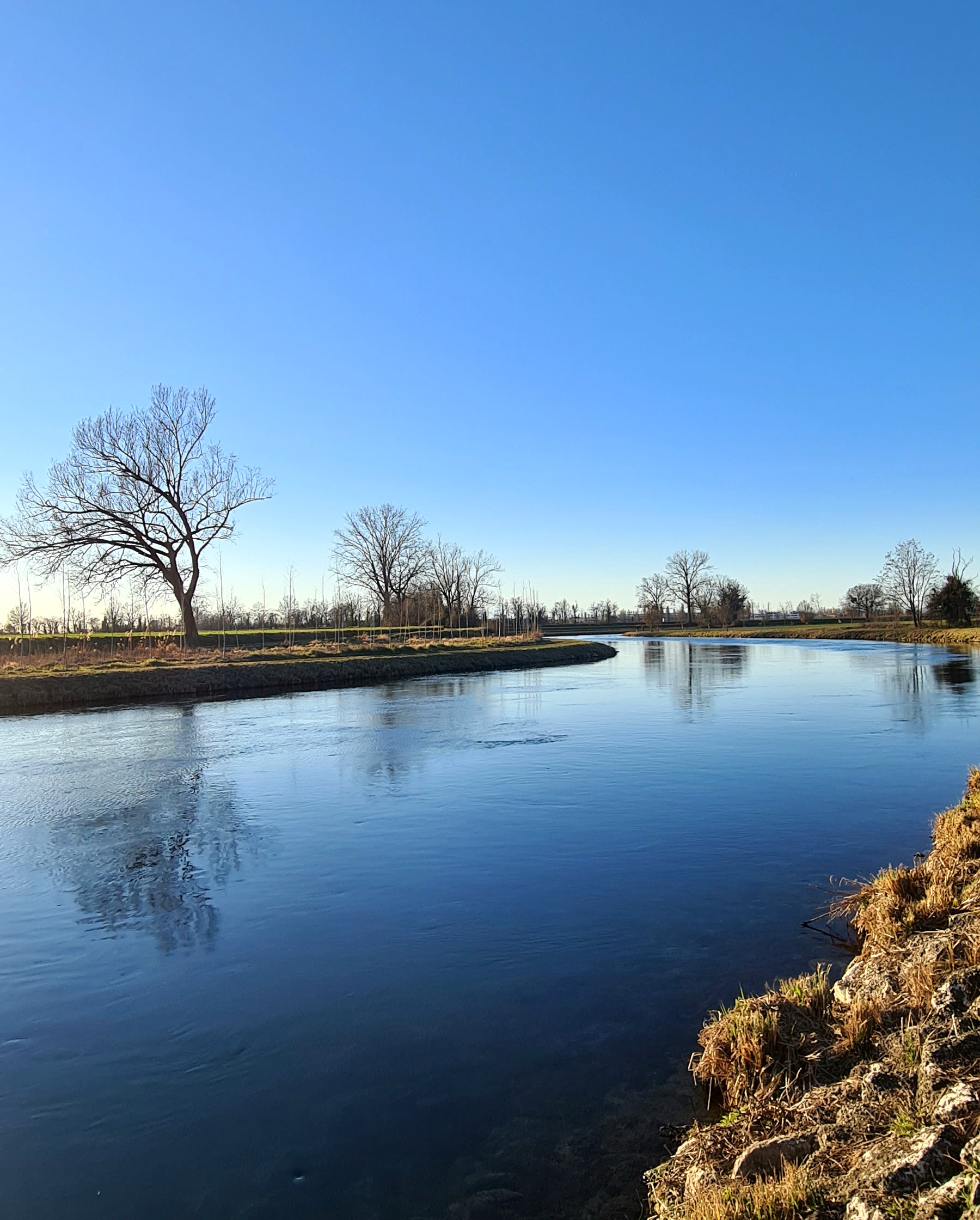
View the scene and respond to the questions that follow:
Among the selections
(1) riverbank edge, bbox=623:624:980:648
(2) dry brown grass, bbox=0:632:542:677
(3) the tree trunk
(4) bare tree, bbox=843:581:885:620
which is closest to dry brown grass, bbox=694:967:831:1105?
(2) dry brown grass, bbox=0:632:542:677

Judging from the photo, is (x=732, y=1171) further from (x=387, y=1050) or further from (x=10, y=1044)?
(x=10, y=1044)

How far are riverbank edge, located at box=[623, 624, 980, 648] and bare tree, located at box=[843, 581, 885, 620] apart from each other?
11.0 m

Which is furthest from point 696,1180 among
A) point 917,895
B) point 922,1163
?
point 917,895

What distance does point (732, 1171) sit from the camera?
2.89m

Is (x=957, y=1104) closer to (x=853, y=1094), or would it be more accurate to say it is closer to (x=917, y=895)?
(x=853, y=1094)

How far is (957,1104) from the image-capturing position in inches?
110

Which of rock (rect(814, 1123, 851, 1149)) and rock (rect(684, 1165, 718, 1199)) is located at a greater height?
rock (rect(814, 1123, 851, 1149))

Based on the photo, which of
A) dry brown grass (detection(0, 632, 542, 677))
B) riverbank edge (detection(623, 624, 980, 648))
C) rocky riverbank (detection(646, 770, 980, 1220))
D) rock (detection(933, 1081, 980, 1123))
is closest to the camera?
rocky riverbank (detection(646, 770, 980, 1220))

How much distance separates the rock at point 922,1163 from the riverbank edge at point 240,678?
22.8 m

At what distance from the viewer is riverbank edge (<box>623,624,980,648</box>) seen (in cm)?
5082

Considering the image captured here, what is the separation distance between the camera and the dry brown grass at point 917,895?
4.96 m

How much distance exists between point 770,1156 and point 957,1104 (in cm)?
67

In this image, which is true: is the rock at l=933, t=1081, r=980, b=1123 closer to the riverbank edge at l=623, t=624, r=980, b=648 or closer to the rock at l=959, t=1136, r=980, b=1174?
the rock at l=959, t=1136, r=980, b=1174

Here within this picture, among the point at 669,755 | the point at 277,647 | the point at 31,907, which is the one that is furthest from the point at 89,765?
the point at 277,647
